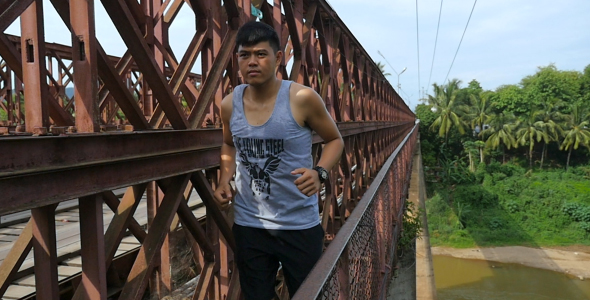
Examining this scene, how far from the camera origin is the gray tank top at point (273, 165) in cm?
205

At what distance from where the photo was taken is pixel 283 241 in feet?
7.08

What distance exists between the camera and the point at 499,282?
30047mm

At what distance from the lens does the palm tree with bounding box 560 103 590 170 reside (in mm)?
44250

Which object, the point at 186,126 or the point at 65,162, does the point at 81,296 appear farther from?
the point at 186,126

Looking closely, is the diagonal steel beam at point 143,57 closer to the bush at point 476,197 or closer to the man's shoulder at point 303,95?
the man's shoulder at point 303,95

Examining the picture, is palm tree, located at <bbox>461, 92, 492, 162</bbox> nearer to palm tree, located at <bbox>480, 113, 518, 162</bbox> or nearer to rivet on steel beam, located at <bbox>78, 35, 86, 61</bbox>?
palm tree, located at <bbox>480, 113, 518, 162</bbox>

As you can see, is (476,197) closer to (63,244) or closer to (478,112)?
(478,112)

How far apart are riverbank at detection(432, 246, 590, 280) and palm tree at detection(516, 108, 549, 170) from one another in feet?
44.7

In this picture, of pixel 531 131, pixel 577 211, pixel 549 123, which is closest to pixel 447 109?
pixel 531 131

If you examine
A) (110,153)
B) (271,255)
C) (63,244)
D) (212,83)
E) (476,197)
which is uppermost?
(212,83)

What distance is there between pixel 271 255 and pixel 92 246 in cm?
80

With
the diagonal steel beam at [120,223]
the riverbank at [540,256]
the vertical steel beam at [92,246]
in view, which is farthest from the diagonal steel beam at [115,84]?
the riverbank at [540,256]

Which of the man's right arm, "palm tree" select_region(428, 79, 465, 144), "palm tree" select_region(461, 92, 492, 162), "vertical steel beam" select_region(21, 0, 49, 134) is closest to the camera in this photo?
"vertical steel beam" select_region(21, 0, 49, 134)

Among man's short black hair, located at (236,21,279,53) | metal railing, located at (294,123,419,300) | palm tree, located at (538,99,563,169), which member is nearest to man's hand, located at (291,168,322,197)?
metal railing, located at (294,123,419,300)
